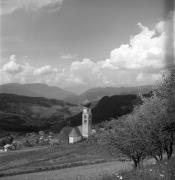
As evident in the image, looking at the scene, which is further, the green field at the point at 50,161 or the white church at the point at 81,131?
the white church at the point at 81,131

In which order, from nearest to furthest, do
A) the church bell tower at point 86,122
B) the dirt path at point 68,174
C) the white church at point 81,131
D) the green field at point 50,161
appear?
the dirt path at point 68,174
the green field at point 50,161
the white church at point 81,131
the church bell tower at point 86,122

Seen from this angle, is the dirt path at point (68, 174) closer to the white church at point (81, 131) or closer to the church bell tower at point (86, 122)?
Result: the white church at point (81, 131)

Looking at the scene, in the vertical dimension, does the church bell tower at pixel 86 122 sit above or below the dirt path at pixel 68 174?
above

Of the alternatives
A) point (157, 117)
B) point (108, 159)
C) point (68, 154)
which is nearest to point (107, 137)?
point (157, 117)

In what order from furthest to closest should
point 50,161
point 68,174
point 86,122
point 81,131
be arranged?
point 86,122 → point 81,131 → point 50,161 → point 68,174

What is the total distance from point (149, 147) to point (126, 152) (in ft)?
16.3

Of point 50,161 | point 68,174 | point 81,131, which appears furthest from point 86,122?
point 68,174

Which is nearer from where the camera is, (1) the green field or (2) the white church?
(1) the green field

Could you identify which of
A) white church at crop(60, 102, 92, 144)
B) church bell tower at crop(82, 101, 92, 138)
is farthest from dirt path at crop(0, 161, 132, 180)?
church bell tower at crop(82, 101, 92, 138)

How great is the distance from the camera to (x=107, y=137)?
115 feet

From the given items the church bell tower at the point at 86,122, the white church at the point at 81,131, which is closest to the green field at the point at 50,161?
the white church at the point at 81,131

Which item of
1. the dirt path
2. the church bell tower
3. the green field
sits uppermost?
the church bell tower

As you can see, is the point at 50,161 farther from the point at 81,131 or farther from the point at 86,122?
the point at 86,122

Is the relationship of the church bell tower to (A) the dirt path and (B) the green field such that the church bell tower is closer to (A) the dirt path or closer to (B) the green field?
(B) the green field
